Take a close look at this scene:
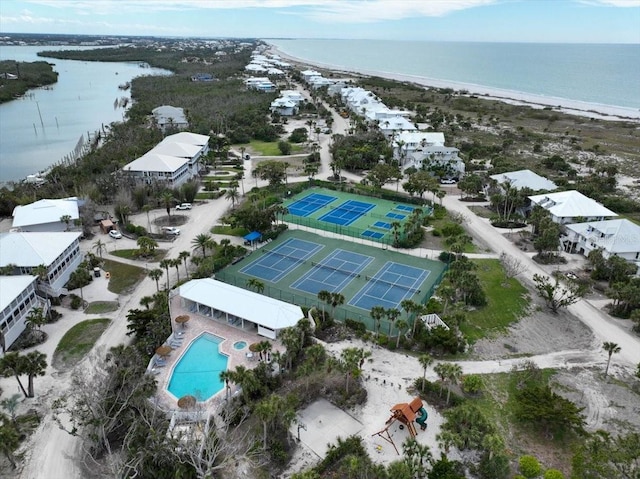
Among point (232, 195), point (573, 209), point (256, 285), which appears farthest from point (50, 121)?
point (573, 209)

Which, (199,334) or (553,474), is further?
(199,334)

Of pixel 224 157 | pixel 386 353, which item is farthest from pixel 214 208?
pixel 386 353

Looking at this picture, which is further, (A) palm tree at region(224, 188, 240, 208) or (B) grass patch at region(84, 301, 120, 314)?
(A) palm tree at region(224, 188, 240, 208)

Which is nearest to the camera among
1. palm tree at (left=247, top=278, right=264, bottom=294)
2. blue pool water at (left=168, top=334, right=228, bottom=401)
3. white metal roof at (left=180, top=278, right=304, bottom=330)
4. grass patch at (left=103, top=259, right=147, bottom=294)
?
blue pool water at (left=168, top=334, right=228, bottom=401)

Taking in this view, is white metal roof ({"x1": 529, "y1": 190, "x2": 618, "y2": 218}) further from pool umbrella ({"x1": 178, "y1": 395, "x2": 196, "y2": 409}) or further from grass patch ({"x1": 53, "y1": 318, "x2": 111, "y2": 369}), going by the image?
grass patch ({"x1": 53, "y1": 318, "x2": 111, "y2": 369})

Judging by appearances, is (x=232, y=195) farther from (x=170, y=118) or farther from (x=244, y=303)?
(x=170, y=118)

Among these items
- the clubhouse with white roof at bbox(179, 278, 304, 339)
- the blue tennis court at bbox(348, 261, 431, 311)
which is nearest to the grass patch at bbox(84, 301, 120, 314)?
the clubhouse with white roof at bbox(179, 278, 304, 339)

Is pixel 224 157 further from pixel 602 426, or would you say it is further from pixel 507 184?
pixel 602 426

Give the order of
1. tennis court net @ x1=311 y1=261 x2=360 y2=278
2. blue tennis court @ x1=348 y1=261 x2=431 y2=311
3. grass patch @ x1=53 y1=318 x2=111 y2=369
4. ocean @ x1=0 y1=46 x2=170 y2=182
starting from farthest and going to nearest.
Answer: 1. ocean @ x1=0 y1=46 x2=170 y2=182
2. tennis court net @ x1=311 y1=261 x2=360 y2=278
3. blue tennis court @ x1=348 y1=261 x2=431 y2=311
4. grass patch @ x1=53 y1=318 x2=111 y2=369
